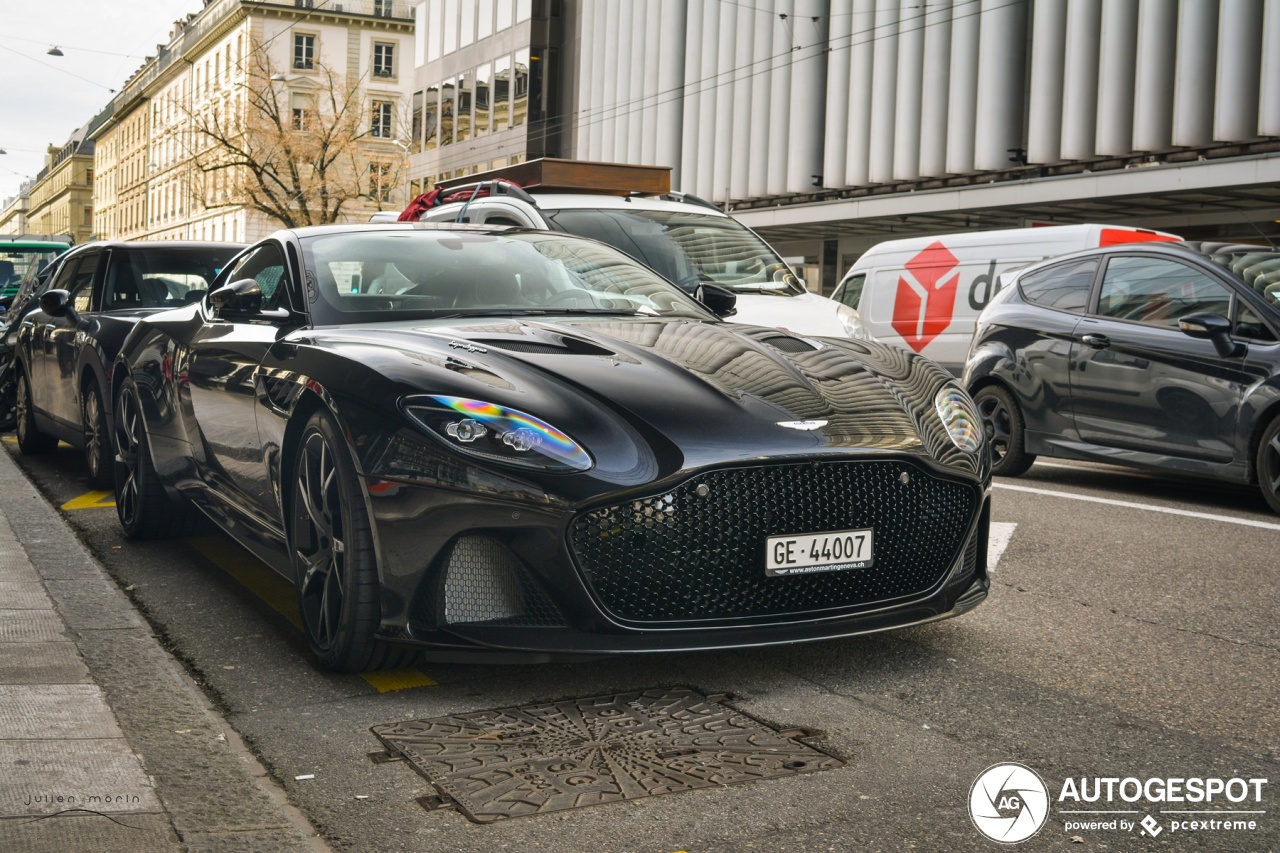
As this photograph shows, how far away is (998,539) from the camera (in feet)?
23.2

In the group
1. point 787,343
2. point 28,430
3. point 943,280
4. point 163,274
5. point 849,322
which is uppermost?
point 943,280

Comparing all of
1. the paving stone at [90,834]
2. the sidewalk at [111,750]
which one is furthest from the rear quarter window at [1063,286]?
the paving stone at [90,834]

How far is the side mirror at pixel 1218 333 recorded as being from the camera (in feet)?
27.7

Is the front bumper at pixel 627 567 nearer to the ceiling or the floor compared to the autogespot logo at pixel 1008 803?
nearer to the ceiling

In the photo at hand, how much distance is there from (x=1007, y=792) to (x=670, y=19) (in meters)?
38.4

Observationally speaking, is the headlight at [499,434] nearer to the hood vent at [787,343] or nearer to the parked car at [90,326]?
the hood vent at [787,343]

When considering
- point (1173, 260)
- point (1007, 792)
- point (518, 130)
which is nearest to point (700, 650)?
point (1007, 792)

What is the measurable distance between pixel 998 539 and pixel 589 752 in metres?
3.99

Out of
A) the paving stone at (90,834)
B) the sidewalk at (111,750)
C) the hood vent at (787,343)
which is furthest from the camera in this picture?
the hood vent at (787,343)

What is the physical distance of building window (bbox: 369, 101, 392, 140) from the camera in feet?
237

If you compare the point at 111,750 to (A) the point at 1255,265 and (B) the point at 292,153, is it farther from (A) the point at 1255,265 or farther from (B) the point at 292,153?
(B) the point at 292,153

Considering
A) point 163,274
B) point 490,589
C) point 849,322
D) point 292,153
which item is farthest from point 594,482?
point 292,153

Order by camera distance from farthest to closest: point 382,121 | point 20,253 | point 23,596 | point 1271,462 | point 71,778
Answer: point 382,121
point 20,253
point 1271,462
point 23,596
point 71,778

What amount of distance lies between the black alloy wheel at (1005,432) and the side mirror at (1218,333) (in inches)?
65.0
